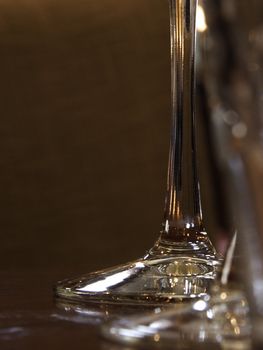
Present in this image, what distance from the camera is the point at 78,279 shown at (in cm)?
46

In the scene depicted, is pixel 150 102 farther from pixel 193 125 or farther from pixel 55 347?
pixel 55 347

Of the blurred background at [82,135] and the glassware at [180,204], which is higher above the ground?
the blurred background at [82,135]

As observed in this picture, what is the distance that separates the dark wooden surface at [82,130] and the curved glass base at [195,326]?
2.72 ft

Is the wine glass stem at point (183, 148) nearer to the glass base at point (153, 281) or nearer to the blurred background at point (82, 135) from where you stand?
the glass base at point (153, 281)

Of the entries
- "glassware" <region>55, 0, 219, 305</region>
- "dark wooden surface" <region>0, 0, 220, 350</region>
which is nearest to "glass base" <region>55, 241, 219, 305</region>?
"glassware" <region>55, 0, 219, 305</region>

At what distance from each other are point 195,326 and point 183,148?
0.15 meters

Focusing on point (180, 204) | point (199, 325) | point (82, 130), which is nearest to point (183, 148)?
point (180, 204)

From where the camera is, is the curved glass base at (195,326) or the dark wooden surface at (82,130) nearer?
the curved glass base at (195,326)

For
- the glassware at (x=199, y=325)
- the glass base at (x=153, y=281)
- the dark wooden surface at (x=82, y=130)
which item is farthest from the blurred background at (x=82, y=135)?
the glassware at (x=199, y=325)

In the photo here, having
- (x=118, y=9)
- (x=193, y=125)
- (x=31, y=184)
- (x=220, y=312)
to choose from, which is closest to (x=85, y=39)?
(x=118, y=9)

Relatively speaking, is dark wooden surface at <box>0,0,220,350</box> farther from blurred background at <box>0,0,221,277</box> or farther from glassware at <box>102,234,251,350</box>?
glassware at <box>102,234,251,350</box>

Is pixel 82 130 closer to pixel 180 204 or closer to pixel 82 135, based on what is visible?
pixel 82 135

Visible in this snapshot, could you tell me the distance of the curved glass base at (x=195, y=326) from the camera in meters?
0.28

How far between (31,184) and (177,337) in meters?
0.91
